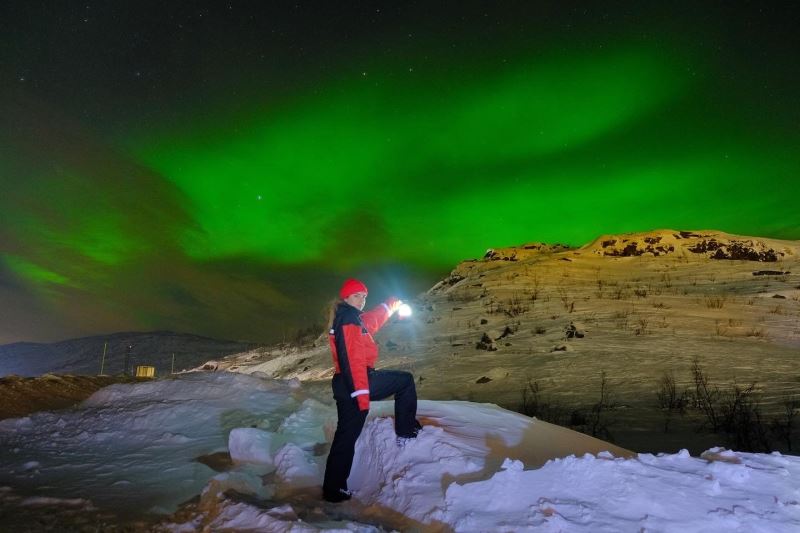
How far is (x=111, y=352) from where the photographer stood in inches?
3799

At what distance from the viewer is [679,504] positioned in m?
2.62

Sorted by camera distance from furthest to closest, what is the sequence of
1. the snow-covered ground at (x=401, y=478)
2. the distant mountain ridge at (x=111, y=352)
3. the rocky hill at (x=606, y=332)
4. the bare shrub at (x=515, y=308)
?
the distant mountain ridge at (x=111, y=352) < the bare shrub at (x=515, y=308) < the rocky hill at (x=606, y=332) < the snow-covered ground at (x=401, y=478)

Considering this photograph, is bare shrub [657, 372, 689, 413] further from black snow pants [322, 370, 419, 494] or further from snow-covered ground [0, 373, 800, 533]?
black snow pants [322, 370, 419, 494]

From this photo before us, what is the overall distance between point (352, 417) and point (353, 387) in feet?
0.88

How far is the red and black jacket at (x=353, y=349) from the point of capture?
3682 millimetres

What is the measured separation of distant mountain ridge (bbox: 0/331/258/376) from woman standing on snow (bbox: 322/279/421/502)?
73.9 meters

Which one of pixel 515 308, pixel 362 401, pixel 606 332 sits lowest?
pixel 362 401

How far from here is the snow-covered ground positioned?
103 inches

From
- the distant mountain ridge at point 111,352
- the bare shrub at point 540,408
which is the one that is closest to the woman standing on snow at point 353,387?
the bare shrub at point 540,408

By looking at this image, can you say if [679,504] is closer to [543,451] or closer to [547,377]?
[543,451]

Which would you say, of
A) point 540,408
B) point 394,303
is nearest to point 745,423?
point 540,408

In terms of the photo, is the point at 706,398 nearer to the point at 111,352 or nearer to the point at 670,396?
the point at 670,396

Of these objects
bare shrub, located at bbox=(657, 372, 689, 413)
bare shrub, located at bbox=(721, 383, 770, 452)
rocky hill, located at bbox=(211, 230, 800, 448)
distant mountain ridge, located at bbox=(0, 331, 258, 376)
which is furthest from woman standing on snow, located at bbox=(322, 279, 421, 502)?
distant mountain ridge, located at bbox=(0, 331, 258, 376)

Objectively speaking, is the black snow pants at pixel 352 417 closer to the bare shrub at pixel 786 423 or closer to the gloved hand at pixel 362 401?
the gloved hand at pixel 362 401
